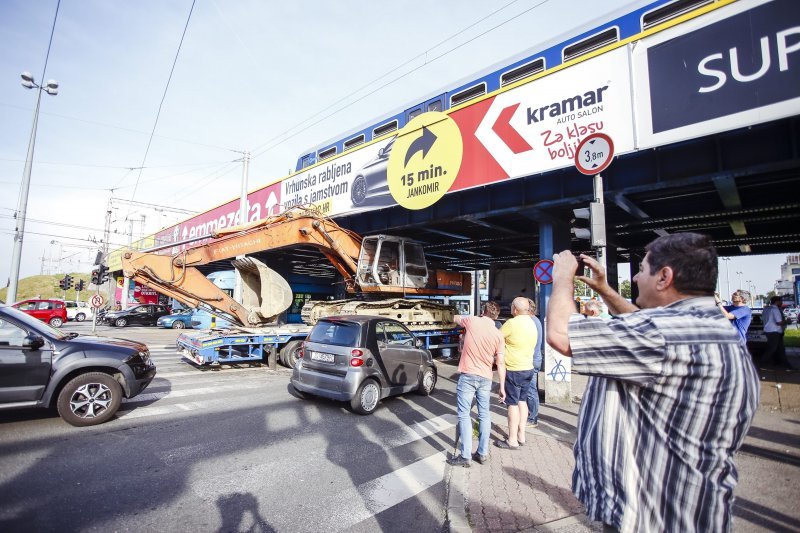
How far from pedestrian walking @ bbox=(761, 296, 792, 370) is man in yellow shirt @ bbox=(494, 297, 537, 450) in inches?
385

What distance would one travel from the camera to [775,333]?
10773 mm

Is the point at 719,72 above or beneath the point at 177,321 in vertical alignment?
above

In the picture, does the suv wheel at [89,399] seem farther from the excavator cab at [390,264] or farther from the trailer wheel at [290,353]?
the excavator cab at [390,264]

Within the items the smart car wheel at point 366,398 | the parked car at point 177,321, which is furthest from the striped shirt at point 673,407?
the parked car at point 177,321

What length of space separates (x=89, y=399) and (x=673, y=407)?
22.4ft

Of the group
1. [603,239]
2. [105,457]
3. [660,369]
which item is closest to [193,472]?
[105,457]

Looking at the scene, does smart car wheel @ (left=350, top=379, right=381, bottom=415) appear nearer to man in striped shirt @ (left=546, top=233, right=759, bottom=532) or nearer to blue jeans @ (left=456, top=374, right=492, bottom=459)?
blue jeans @ (left=456, top=374, right=492, bottom=459)

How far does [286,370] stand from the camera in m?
10.6

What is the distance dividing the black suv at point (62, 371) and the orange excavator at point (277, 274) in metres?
3.94

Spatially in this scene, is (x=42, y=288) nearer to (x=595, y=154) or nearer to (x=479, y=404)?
(x=479, y=404)

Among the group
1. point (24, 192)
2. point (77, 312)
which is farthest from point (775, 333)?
point (77, 312)

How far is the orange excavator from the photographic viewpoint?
10.6 meters

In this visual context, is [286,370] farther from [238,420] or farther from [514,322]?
[514,322]

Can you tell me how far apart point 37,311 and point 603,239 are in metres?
33.6
